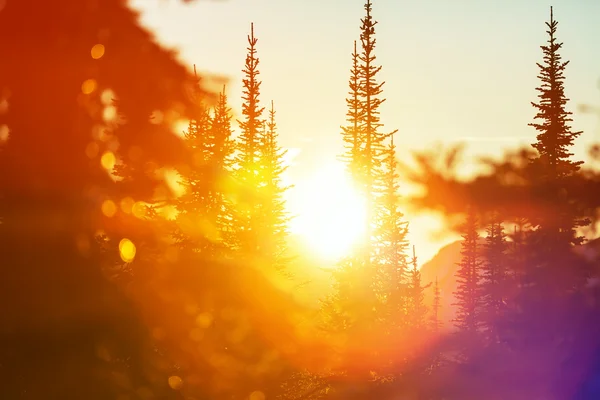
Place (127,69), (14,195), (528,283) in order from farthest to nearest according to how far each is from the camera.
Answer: (127,69) → (14,195) → (528,283)

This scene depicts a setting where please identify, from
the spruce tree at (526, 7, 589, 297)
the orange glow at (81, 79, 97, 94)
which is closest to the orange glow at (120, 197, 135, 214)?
the orange glow at (81, 79, 97, 94)

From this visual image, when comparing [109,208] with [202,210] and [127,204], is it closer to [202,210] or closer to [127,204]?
[127,204]

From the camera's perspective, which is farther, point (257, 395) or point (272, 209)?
point (272, 209)

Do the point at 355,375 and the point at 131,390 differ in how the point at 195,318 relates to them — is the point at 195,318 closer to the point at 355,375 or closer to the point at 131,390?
the point at 131,390

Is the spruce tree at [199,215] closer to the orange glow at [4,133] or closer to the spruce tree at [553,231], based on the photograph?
the orange glow at [4,133]

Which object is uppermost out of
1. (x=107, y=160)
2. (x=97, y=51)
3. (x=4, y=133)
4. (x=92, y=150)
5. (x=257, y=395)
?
(x=97, y=51)

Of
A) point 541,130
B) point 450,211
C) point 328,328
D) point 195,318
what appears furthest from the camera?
point 328,328

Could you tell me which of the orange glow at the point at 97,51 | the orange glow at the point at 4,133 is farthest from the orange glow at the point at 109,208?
the orange glow at the point at 97,51

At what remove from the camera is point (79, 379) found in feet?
29.2

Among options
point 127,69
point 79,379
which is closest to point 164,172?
point 127,69

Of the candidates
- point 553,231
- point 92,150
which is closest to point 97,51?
point 92,150

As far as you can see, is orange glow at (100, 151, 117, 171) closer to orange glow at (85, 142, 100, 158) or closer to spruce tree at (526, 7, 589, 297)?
orange glow at (85, 142, 100, 158)

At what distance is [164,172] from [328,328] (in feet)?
94.0

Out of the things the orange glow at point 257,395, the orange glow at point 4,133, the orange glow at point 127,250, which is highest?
the orange glow at point 4,133
